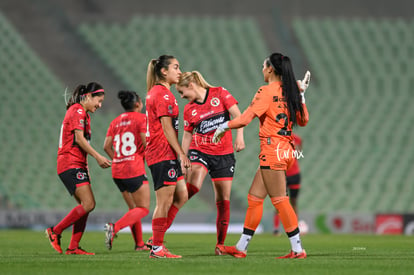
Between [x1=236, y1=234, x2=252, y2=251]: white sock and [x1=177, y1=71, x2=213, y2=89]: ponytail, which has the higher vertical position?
[x1=177, y1=71, x2=213, y2=89]: ponytail

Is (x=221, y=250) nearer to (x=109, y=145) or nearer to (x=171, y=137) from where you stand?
(x=171, y=137)

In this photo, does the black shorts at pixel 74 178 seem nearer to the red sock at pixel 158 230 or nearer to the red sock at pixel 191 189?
the red sock at pixel 191 189

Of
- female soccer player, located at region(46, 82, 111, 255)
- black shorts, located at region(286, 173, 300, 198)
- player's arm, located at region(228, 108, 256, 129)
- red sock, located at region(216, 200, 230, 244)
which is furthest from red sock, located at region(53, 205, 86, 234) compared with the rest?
black shorts, located at region(286, 173, 300, 198)

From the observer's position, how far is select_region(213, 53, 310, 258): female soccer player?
285 inches

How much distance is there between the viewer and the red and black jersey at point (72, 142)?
8680 mm

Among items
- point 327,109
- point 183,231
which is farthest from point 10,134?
point 327,109

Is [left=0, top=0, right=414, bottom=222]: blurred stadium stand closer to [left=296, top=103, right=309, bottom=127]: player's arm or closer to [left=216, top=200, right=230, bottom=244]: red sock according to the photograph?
[left=216, top=200, right=230, bottom=244]: red sock

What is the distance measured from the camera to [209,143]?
28.0ft

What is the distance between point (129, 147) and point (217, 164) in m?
1.60

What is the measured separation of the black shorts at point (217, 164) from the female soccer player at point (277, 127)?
101 cm

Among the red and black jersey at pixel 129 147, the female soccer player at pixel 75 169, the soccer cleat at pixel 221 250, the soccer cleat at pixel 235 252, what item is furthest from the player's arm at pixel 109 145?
the soccer cleat at pixel 235 252

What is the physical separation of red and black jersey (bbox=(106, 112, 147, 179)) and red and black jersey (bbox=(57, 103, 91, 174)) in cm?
67

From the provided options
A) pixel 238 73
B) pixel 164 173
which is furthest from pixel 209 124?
pixel 238 73

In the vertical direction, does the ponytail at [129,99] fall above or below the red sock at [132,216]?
above
